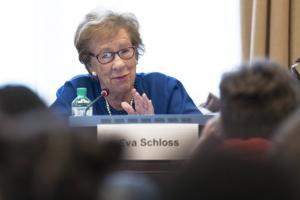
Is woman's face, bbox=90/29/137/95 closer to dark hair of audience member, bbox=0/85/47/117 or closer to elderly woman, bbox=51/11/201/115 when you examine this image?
elderly woman, bbox=51/11/201/115

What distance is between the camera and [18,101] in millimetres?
664

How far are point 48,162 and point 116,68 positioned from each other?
6.91 ft

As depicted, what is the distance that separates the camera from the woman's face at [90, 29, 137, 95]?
8.69ft

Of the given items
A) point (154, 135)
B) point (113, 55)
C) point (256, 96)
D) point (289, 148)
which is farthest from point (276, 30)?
point (289, 148)

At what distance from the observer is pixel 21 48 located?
3.43 meters

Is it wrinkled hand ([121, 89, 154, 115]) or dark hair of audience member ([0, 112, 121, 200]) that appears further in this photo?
wrinkled hand ([121, 89, 154, 115])

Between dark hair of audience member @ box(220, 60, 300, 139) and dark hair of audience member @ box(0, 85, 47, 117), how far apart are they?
39 centimetres

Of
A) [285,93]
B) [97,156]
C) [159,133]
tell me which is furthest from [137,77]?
[97,156]

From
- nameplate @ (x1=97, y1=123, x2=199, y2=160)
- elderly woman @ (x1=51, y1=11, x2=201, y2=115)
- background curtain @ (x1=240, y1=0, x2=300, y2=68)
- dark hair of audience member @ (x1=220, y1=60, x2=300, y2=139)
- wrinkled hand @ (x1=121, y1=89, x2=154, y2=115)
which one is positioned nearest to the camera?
dark hair of audience member @ (x1=220, y1=60, x2=300, y2=139)

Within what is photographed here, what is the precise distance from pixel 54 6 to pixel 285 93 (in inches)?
97.2

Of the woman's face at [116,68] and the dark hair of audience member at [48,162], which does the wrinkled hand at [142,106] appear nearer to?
the woman's face at [116,68]

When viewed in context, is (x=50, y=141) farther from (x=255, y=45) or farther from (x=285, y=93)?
(x=255, y=45)

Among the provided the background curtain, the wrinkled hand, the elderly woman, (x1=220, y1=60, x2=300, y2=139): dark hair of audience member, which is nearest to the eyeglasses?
the elderly woman

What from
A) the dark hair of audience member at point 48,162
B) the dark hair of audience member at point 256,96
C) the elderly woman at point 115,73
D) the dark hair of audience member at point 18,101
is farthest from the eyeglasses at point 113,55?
the dark hair of audience member at point 48,162
